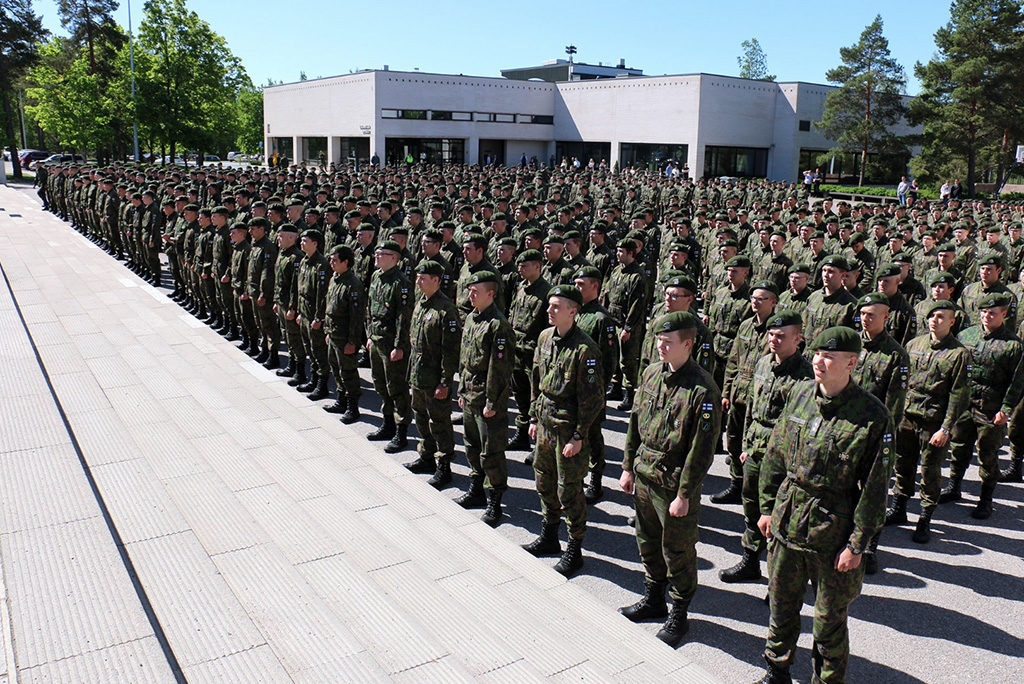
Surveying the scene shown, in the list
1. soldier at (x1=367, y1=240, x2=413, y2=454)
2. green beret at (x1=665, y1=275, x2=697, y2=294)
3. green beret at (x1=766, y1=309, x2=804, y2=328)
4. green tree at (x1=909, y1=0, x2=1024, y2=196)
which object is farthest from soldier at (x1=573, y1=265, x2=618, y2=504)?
green tree at (x1=909, y1=0, x2=1024, y2=196)

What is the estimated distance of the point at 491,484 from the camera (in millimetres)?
6391

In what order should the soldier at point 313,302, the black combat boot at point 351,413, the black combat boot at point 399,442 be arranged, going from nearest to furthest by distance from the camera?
the black combat boot at point 399,442 < the black combat boot at point 351,413 < the soldier at point 313,302

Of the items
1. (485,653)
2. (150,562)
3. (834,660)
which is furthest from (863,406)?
(150,562)

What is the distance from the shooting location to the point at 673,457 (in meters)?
4.64

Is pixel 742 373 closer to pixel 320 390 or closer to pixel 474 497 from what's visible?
pixel 474 497

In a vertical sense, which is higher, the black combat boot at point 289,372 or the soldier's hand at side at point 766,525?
the soldier's hand at side at point 766,525

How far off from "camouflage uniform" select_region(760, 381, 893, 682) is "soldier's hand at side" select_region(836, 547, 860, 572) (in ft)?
0.10

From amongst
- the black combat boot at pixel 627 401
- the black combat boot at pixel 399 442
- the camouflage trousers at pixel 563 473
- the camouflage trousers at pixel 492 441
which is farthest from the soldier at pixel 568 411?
the black combat boot at pixel 627 401

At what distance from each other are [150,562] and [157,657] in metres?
1.27

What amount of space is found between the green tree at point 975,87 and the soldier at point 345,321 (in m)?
37.5

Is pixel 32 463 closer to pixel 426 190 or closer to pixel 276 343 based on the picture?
pixel 276 343

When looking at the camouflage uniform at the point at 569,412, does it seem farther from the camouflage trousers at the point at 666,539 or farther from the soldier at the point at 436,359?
the soldier at the point at 436,359

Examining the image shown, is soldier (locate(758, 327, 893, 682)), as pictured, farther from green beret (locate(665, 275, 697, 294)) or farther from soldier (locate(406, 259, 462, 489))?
soldier (locate(406, 259, 462, 489))

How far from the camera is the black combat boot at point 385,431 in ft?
27.4
